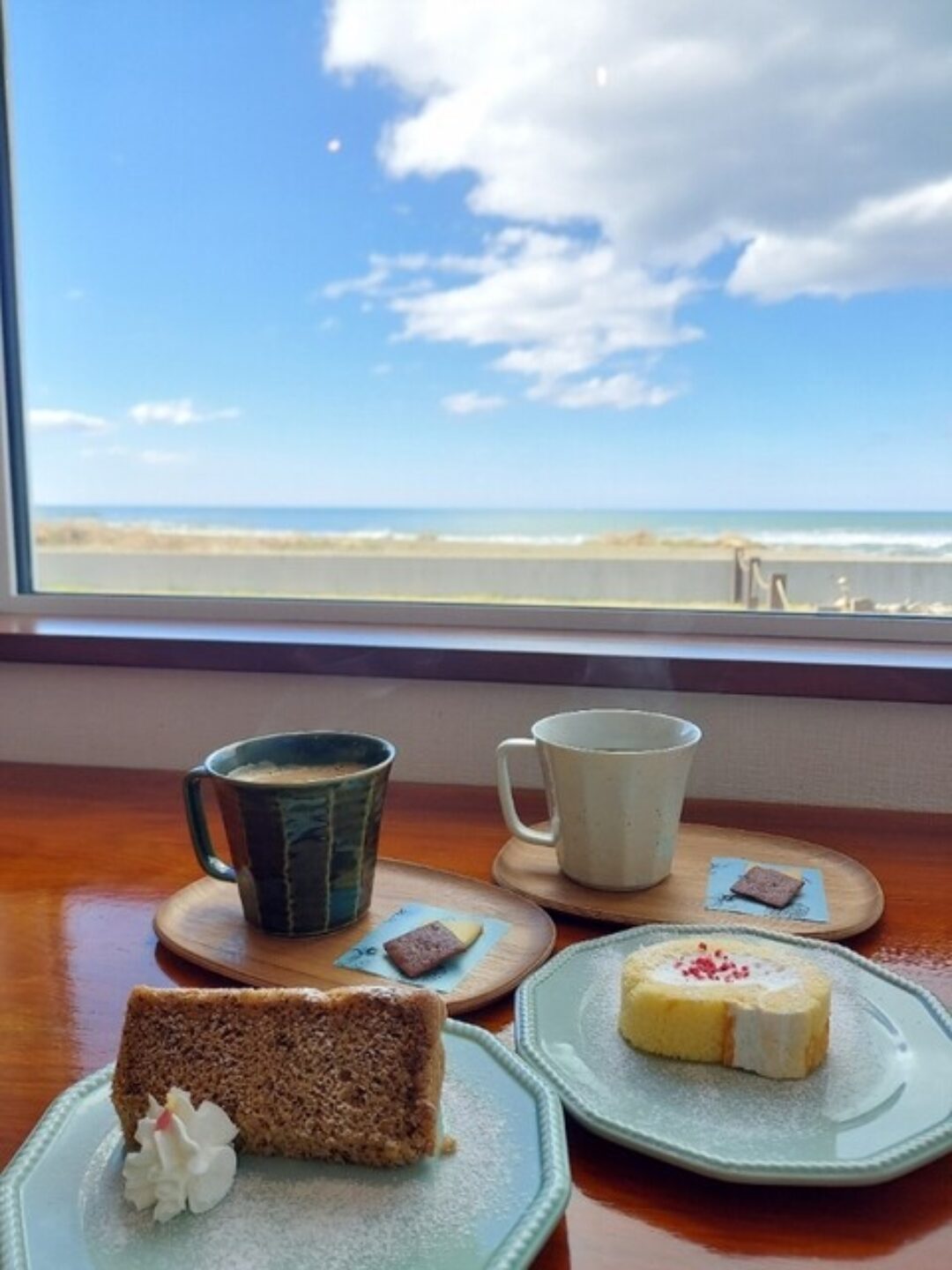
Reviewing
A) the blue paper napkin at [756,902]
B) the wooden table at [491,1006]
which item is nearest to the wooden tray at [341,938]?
the wooden table at [491,1006]

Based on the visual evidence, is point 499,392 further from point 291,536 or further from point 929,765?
point 929,765

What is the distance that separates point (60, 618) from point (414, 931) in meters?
0.79

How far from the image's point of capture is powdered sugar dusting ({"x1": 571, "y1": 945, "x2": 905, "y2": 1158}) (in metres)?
0.39

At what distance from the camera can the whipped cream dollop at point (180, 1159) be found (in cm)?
36

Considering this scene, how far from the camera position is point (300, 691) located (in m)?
0.99

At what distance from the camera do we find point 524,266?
48.1 inches

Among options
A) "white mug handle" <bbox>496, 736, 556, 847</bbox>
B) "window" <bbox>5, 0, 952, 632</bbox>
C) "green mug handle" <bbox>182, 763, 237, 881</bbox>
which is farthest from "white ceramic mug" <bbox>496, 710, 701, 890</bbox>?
"window" <bbox>5, 0, 952, 632</bbox>

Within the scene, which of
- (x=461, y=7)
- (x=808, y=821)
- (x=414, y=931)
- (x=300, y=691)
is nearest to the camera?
(x=414, y=931)

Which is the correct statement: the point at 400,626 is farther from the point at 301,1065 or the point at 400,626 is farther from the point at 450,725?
the point at 301,1065

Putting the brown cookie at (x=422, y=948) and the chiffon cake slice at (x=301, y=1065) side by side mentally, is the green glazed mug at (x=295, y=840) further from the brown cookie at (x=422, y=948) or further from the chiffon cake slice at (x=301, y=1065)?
the chiffon cake slice at (x=301, y=1065)

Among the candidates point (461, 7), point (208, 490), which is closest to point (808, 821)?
point (461, 7)

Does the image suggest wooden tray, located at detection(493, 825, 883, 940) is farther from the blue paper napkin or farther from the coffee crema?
the coffee crema

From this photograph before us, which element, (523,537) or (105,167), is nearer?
(105,167)

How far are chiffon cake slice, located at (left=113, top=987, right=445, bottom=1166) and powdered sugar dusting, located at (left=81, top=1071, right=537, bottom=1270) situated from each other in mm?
10
